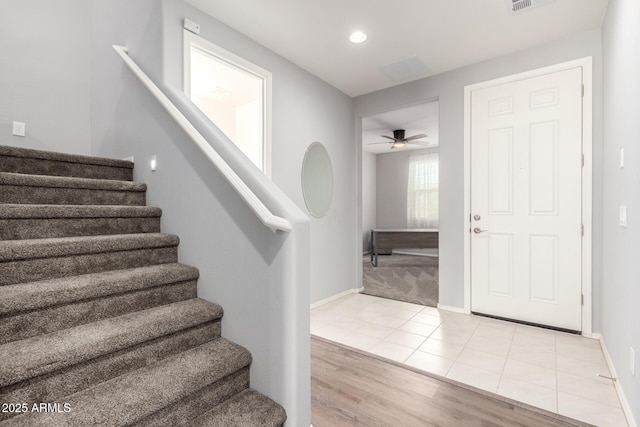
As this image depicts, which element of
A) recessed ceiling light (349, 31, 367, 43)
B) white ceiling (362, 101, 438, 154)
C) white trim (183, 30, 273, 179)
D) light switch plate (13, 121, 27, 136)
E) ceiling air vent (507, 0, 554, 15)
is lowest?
light switch plate (13, 121, 27, 136)

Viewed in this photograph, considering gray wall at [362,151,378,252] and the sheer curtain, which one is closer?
the sheer curtain

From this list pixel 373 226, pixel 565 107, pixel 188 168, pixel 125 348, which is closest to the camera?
pixel 125 348

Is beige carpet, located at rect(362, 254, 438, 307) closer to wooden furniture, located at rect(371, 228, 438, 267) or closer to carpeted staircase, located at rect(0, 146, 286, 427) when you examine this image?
wooden furniture, located at rect(371, 228, 438, 267)

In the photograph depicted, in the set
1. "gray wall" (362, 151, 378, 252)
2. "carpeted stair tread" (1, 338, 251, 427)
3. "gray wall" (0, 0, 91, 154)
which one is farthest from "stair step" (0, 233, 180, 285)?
"gray wall" (362, 151, 378, 252)

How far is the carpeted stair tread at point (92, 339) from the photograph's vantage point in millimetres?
1100

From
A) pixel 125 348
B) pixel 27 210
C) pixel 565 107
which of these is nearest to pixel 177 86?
pixel 27 210

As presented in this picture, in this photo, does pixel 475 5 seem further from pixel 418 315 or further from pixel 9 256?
pixel 9 256

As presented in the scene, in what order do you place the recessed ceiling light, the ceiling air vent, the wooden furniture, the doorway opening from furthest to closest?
the wooden furniture
the doorway opening
the recessed ceiling light
the ceiling air vent

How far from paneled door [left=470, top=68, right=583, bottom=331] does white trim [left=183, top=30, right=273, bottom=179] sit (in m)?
2.15

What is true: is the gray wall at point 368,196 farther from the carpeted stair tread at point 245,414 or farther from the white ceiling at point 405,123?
the carpeted stair tread at point 245,414

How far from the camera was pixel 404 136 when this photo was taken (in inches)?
257

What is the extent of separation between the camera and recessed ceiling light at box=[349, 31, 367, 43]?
2797 millimetres

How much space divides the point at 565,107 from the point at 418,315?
7.94ft

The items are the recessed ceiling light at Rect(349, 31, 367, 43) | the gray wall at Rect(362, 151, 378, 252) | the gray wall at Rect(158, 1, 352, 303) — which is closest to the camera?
the gray wall at Rect(158, 1, 352, 303)
